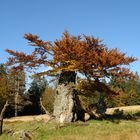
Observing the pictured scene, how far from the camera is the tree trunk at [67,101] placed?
30.1m

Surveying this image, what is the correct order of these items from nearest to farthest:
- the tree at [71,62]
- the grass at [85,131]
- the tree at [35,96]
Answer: the grass at [85,131] → the tree at [71,62] → the tree at [35,96]

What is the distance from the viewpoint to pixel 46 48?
31531mm

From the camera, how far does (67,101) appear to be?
3050cm

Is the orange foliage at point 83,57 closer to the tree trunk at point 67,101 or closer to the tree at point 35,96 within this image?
the tree trunk at point 67,101

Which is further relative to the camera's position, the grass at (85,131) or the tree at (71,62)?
the tree at (71,62)

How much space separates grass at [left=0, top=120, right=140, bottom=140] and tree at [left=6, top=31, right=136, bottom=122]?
260 cm

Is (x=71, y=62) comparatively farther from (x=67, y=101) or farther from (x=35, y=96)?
(x=35, y=96)

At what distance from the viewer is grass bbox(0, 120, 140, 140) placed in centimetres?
2225

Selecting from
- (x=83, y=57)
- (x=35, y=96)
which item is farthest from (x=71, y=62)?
(x=35, y=96)

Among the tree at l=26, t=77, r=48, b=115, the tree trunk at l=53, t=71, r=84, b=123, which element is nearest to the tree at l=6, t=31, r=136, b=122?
the tree trunk at l=53, t=71, r=84, b=123

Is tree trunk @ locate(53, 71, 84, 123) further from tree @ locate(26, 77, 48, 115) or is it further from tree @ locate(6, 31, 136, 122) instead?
tree @ locate(26, 77, 48, 115)

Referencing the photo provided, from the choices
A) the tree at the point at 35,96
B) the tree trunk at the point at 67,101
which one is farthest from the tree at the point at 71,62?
the tree at the point at 35,96

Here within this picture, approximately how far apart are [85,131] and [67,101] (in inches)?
211

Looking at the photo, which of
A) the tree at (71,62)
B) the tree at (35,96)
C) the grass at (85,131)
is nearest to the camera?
the grass at (85,131)
